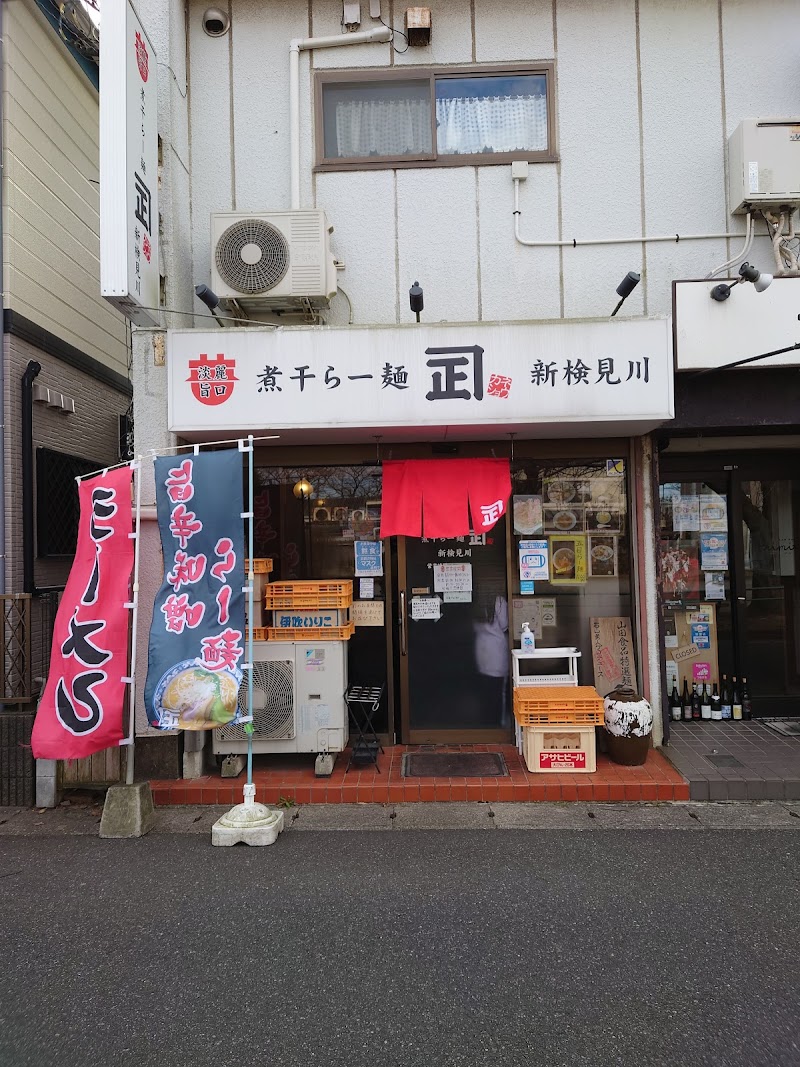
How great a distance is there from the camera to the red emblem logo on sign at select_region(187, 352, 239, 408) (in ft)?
19.9

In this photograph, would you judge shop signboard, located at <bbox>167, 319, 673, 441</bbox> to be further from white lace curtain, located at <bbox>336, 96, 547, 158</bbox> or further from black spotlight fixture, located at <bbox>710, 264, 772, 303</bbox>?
white lace curtain, located at <bbox>336, 96, 547, 158</bbox>

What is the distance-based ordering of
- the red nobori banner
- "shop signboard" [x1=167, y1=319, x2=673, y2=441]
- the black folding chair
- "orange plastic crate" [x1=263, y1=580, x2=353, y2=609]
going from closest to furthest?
1. the red nobori banner
2. "shop signboard" [x1=167, y1=319, x2=673, y2=441]
3. the black folding chair
4. "orange plastic crate" [x1=263, y1=580, x2=353, y2=609]

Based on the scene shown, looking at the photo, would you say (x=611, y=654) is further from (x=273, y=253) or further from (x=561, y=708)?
(x=273, y=253)

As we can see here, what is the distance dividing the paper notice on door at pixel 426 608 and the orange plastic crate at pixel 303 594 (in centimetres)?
91

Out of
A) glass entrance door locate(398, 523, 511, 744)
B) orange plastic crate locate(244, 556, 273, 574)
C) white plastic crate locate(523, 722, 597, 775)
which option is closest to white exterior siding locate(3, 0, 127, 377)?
orange plastic crate locate(244, 556, 273, 574)

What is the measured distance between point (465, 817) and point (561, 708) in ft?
4.67

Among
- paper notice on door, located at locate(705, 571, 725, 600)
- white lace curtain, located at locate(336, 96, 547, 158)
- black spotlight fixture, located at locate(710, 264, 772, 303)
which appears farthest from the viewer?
paper notice on door, located at locate(705, 571, 725, 600)

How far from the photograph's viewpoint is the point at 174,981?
3.50 metres

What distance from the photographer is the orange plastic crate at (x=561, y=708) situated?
20.6 feet

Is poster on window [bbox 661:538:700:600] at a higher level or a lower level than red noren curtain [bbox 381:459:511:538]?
lower

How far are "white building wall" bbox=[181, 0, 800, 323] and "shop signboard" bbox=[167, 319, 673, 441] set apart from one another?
2.83ft

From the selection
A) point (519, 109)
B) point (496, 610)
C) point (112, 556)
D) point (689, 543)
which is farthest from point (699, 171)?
point (112, 556)

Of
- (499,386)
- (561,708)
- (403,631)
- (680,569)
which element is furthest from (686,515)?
(403,631)

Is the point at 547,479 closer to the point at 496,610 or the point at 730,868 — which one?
Result: the point at 496,610
